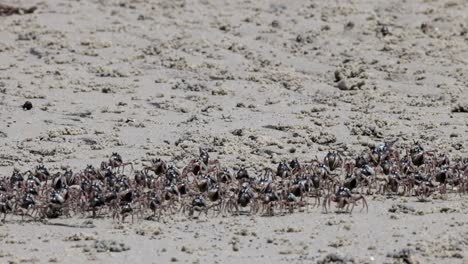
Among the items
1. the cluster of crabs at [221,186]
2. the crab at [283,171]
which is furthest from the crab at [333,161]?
the crab at [283,171]

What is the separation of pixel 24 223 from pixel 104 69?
5.37m

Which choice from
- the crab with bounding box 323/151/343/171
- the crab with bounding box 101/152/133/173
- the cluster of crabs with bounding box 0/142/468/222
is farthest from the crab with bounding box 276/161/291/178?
the crab with bounding box 101/152/133/173

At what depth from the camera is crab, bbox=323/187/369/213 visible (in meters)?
9.72

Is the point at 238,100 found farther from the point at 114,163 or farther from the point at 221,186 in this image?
the point at 221,186

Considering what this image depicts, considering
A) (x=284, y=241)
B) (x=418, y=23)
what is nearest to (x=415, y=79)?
(x=418, y=23)

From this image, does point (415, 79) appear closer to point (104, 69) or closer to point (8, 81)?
point (104, 69)

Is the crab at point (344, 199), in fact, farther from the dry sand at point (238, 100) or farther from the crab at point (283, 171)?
the crab at point (283, 171)

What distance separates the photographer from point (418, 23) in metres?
16.4

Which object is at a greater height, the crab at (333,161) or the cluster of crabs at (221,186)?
the crab at (333,161)

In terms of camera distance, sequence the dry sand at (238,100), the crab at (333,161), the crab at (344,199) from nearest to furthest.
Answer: the dry sand at (238,100) → the crab at (344,199) → the crab at (333,161)

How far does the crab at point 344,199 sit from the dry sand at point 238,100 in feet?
0.35

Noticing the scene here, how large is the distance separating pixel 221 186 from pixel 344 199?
1.03m

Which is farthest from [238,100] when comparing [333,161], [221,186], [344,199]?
[344,199]

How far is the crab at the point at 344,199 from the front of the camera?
972 cm
